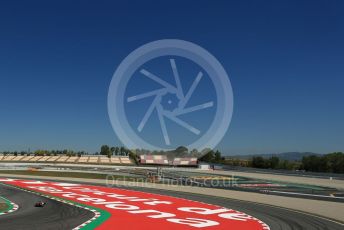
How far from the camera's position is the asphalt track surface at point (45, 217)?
17938 mm

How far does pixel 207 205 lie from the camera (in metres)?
28.1

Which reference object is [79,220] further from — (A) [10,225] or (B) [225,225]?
(B) [225,225]

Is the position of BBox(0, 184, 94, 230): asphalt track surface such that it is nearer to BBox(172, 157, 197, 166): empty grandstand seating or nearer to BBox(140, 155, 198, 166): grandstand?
BBox(172, 157, 197, 166): empty grandstand seating

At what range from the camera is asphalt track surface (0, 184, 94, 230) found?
17.9m

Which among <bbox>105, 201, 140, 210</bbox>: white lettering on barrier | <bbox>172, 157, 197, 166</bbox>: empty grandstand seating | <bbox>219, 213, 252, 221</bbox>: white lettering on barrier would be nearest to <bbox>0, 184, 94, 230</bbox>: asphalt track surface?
<bbox>105, 201, 140, 210</bbox>: white lettering on barrier

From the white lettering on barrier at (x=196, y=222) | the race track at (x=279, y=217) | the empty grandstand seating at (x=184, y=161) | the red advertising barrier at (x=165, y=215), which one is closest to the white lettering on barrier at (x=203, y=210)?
the red advertising barrier at (x=165, y=215)

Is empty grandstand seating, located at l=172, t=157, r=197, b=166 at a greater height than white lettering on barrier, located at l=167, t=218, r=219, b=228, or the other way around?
empty grandstand seating, located at l=172, t=157, r=197, b=166

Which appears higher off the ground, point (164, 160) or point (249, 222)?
point (164, 160)

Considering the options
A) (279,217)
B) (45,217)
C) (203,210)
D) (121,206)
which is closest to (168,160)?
(121,206)

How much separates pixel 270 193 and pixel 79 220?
18757 millimetres

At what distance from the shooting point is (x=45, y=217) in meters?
21.0

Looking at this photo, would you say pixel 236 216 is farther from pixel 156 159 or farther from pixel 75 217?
pixel 156 159

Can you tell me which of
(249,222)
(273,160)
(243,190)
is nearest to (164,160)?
(273,160)

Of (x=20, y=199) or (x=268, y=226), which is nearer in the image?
(x=268, y=226)
